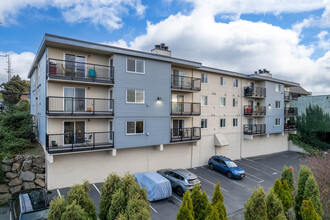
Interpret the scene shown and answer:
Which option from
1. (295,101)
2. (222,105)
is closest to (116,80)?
(222,105)

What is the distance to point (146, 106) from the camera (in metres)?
15.1

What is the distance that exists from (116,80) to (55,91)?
167 inches

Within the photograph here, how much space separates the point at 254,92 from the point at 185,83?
1111 centimetres

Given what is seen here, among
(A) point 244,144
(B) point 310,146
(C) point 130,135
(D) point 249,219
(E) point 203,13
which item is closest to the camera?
(D) point 249,219

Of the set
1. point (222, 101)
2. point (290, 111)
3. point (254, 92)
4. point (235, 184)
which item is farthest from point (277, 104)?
point (235, 184)

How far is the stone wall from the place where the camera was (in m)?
11.8

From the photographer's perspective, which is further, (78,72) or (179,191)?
(179,191)

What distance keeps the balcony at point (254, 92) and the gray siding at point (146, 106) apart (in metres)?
12.5

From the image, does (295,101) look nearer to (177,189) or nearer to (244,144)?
(244,144)

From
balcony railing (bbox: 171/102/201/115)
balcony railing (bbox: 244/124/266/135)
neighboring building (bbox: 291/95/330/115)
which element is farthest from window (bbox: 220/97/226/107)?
neighboring building (bbox: 291/95/330/115)

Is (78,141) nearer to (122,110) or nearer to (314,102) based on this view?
(122,110)

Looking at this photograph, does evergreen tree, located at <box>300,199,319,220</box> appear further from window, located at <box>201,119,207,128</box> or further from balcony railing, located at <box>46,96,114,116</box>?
balcony railing, located at <box>46,96,114,116</box>

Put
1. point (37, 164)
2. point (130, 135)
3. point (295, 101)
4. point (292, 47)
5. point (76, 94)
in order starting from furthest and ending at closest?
point (295, 101) → point (292, 47) → point (130, 135) → point (76, 94) → point (37, 164)

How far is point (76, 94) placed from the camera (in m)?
13.4
